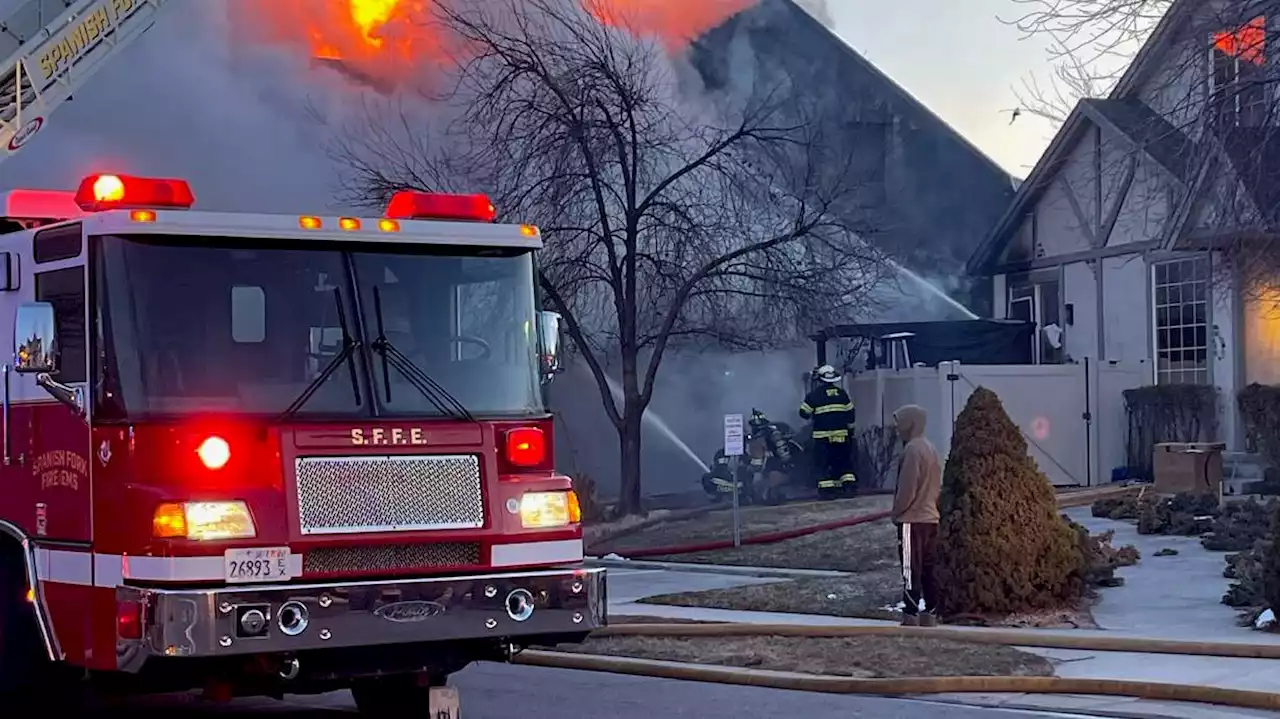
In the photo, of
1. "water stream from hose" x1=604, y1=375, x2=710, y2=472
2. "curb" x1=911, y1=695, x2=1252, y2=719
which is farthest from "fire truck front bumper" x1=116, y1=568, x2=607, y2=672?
"water stream from hose" x1=604, y1=375, x2=710, y2=472

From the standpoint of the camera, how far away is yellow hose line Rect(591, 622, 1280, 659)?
34.8 ft

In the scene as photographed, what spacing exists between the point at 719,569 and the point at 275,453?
1022 cm

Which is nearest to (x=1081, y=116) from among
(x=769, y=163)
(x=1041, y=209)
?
(x=1041, y=209)

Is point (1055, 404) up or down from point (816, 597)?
up

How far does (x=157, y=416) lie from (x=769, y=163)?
16610 millimetres

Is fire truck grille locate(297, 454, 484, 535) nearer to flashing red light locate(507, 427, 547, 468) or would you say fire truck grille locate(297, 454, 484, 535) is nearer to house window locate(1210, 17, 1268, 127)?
flashing red light locate(507, 427, 547, 468)

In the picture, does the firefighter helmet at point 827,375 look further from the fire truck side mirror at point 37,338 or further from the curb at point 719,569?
the fire truck side mirror at point 37,338

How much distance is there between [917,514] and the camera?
490 inches

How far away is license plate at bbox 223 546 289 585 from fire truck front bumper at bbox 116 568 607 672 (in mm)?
53

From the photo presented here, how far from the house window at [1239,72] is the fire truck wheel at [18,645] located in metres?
9.33

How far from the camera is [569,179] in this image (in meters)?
20.8

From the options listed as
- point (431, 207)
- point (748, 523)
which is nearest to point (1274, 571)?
point (431, 207)

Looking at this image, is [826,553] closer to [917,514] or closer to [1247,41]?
[917,514]

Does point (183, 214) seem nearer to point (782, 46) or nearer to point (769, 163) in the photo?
point (769, 163)
